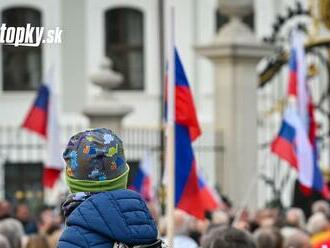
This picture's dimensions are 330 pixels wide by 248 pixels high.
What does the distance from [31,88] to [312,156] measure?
17036mm

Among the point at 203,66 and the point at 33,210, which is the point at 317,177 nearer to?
the point at 33,210

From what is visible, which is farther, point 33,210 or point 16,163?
point 16,163

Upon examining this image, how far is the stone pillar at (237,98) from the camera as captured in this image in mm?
16422

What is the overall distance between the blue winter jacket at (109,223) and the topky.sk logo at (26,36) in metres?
0.79

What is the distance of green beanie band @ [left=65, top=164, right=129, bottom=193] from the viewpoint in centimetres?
432

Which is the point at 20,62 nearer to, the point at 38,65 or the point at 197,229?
the point at 38,65

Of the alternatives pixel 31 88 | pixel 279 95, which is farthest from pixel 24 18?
pixel 279 95

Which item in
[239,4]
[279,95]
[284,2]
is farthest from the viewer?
[284,2]

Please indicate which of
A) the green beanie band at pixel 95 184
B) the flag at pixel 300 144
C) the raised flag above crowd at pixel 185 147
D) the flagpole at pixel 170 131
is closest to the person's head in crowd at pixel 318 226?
the raised flag above crowd at pixel 185 147

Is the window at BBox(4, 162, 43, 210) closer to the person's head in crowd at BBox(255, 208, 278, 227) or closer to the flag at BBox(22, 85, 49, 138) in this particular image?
the flag at BBox(22, 85, 49, 138)

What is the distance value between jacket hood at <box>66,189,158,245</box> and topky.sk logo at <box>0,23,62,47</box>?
31.0 inches

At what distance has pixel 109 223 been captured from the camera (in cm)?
421

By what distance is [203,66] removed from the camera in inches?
1176

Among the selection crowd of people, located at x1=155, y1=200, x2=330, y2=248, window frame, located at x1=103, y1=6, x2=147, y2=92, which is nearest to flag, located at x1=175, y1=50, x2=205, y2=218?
crowd of people, located at x1=155, y1=200, x2=330, y2=248
